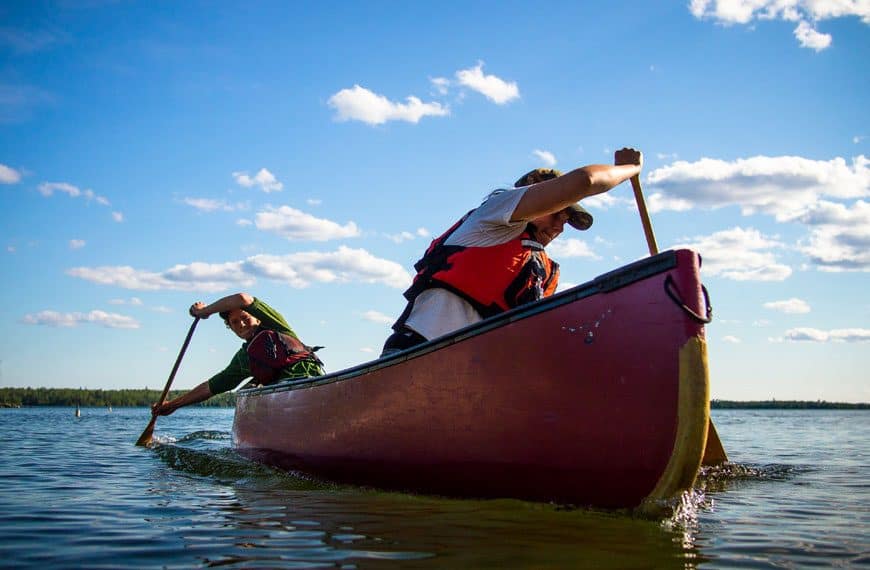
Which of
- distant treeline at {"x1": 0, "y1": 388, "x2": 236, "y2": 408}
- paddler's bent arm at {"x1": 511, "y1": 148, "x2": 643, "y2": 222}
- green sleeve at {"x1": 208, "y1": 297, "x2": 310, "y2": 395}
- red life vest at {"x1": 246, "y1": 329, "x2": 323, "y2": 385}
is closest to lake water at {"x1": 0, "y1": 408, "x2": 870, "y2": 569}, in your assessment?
paddler's bent arm at {"x1": 511, "y1": 148, "x2": 643, "y2": 222}

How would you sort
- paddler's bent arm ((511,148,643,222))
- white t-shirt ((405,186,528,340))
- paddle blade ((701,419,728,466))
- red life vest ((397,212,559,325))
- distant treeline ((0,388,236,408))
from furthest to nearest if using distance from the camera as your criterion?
distant treeline ((0,388,236,408)) < paddle blade ((701,419,728,466)) < red life vest ((397,212,559,325)) < white t-shirt ((405,186,528,340)) < paddler's bent arm ((511,148,643,222))

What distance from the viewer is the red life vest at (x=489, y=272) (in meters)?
3.94

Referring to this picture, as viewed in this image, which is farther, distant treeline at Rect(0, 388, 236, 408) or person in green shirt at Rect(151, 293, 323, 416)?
distant treeline at Rect(0, 388, 236, 408)

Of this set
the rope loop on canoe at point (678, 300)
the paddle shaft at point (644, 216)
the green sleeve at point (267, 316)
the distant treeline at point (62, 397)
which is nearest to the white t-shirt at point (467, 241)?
the rope loop on canoe at point (678, 300)

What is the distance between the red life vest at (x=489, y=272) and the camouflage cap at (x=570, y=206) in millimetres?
310

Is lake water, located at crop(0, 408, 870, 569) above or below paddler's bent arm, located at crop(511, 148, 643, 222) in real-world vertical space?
below

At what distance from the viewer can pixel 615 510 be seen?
3145mm

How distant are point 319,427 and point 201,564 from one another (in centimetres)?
229

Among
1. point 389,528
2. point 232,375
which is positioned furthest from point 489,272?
point 232,375

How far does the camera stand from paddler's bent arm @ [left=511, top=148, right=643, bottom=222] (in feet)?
10.8

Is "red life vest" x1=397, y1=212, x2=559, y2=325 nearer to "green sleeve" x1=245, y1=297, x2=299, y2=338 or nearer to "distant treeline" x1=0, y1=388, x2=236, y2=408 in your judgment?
"green sleeve" x1=245, y1=297, x2=299, y2=338

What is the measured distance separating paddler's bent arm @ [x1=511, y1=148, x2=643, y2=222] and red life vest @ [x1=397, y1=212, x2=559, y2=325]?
1.07 feet

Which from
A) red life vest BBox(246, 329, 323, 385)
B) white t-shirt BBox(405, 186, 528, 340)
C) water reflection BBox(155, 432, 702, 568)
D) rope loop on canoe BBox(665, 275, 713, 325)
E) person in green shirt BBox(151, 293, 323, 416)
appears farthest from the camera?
person in green shirt BBox(151, 293, 323, 416)

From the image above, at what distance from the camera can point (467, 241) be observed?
3.94 metres
